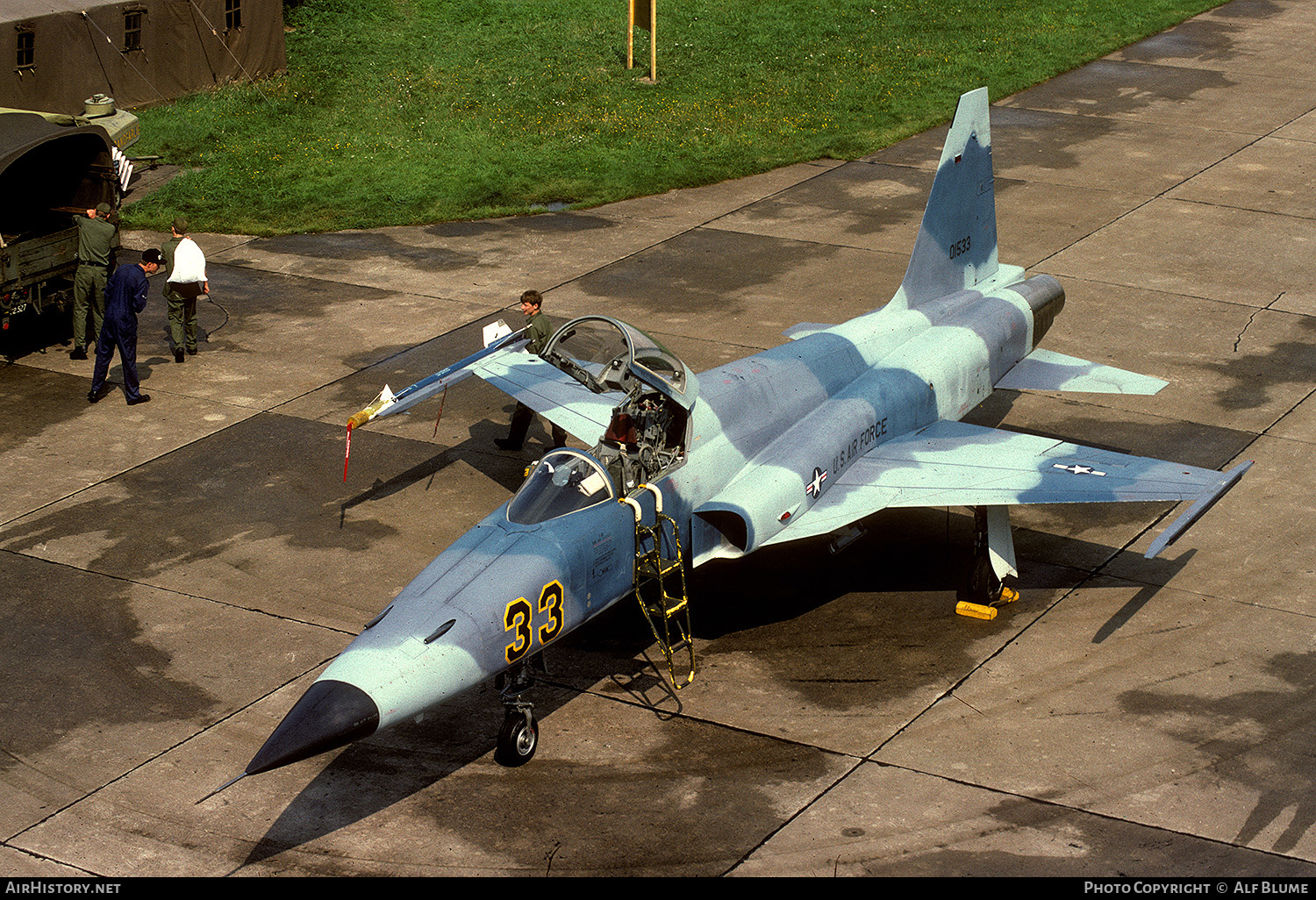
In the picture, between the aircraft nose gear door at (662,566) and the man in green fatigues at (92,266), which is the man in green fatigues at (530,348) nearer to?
the aircraft nose gear door at (662,566)

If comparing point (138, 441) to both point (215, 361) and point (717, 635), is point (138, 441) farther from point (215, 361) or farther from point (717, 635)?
point (717, 635)

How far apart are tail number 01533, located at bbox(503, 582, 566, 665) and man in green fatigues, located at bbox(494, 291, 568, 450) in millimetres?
3904

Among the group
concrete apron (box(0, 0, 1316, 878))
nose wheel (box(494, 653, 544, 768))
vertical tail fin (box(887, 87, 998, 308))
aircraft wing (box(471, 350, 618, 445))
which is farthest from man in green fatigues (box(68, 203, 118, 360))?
vertical tail fin (box(887, 87, 998, 308))

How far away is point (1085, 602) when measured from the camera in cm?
1367

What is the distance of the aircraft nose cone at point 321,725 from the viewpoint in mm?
9398

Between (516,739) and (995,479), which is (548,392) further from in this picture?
(516,739)

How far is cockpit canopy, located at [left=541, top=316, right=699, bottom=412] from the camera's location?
12297 mm

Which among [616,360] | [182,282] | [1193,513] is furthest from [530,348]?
[1193,513]

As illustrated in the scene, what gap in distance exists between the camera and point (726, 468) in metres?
12.9

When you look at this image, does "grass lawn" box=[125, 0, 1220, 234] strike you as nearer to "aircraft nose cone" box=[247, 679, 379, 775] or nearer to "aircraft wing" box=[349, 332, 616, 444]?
"aircraft wing" box=[349, 332, 616, 444]

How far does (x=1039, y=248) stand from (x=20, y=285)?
1590 centimetres

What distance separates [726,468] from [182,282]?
31.4ft

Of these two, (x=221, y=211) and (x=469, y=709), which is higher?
(x=221, y=211)

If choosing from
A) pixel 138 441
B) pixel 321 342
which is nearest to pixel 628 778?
pixel 138 441
